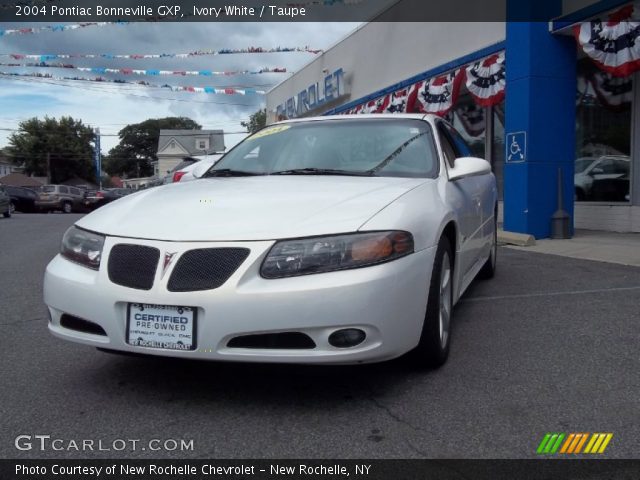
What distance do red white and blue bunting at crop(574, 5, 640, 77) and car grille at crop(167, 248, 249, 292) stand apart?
7611 mm

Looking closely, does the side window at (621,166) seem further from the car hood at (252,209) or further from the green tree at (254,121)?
the green tree at (254,121)

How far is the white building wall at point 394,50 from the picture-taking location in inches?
503

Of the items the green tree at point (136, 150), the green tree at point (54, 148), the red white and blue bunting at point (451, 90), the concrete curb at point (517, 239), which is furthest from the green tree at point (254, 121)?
the concrete curb at point (517, 239)

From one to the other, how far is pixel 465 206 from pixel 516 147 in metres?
6.24

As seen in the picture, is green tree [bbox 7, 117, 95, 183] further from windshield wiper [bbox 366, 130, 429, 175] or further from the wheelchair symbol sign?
windshield wiper [bbox 366, 130, 429, 175]

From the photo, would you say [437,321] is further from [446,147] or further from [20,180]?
[20,180]

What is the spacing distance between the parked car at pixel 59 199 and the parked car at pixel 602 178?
25543 millimetres

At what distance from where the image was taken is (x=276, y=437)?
2.54 m

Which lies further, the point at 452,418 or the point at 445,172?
the point at 445,172

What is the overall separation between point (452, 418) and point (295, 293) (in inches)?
35.6

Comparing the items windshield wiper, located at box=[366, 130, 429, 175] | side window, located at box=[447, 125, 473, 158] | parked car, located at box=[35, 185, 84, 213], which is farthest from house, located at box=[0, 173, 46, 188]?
windshield wiper, located at box=[366, 130, 429, 175]

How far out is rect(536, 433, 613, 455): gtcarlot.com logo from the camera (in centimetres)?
243

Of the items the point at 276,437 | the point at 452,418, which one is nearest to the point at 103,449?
the point at 276,437

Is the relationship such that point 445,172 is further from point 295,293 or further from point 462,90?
point 462,90
